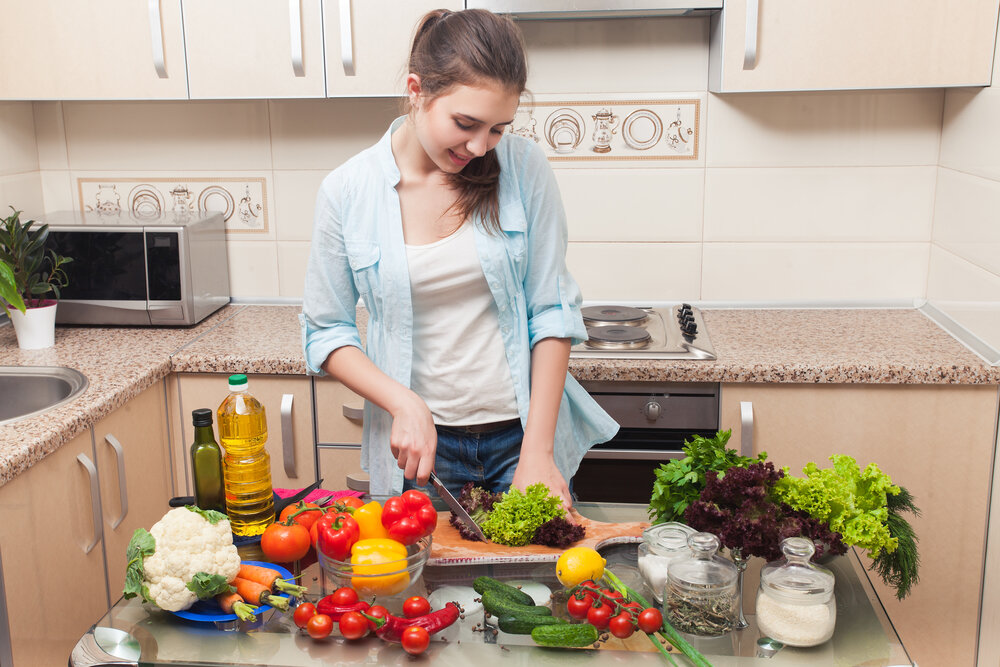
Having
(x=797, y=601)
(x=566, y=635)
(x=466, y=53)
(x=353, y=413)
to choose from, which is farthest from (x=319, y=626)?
(x=353, y=413)

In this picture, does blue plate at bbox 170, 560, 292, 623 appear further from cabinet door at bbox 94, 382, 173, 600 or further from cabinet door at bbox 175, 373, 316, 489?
cabinet door at bbox 175, 373, 316, 489

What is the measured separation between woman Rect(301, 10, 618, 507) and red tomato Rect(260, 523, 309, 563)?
1.08ft

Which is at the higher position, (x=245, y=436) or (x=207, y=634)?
(x=245, y=436)

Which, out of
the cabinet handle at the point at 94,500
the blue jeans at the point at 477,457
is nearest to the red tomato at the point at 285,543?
the blue jeans at the point at 477,457

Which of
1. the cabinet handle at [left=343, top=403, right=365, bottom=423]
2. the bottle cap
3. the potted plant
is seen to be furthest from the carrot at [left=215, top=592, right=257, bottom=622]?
the potted plant

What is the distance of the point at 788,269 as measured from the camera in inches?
102

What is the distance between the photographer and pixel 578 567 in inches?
42.5

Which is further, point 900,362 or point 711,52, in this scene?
point 711,52

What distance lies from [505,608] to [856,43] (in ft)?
5.71

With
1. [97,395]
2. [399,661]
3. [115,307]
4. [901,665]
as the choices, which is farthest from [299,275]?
[901,665]

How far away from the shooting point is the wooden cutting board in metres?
1.16

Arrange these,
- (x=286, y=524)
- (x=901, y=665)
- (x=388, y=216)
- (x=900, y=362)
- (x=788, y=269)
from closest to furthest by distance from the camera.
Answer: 1. (x=901, y=665)
2. (x=286, y=524)
3. (x=388, y=216)
4. (x=900, y=362)
5. (x=788, y=269)

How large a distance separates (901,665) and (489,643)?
0.43 m

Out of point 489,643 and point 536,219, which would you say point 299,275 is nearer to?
point 536,219
